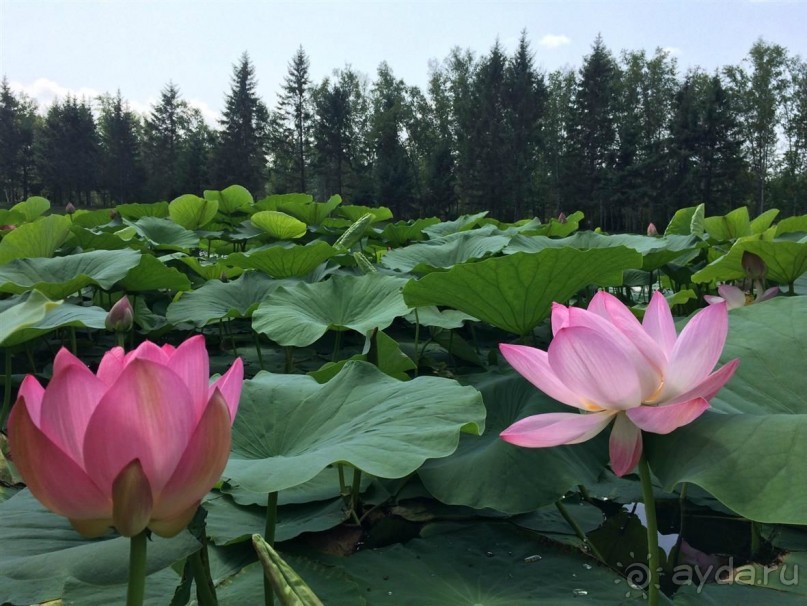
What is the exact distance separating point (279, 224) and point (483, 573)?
1.96 metres

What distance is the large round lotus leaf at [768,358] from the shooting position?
1.77 ft

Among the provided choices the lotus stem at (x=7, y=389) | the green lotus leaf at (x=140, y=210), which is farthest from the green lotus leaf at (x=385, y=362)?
the green lotus leaf at (x=140, y=210)

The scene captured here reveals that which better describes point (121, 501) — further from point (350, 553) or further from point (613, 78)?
point (613, 78)

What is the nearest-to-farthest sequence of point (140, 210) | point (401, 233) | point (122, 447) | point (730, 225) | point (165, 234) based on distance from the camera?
1. point (122, 447)
2. point (730, 225)
3. point (165, 234)
4. point (401, 233)
5. point (140, 210)

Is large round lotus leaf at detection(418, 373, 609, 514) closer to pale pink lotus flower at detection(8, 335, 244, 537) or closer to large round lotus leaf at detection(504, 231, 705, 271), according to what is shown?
pale pink lotus flower at detection(8, 335, 244, 537)

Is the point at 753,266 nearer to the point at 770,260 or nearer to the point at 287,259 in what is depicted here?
the point at 770,260

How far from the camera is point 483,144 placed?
27.1 meters

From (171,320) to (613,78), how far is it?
99.7ft

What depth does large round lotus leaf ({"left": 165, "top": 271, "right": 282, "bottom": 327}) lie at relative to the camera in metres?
1.42

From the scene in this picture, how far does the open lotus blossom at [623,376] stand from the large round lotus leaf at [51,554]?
256mm

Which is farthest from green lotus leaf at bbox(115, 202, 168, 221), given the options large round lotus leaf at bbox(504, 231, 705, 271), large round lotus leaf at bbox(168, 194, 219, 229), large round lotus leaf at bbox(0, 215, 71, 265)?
large round lotus leaf at bbox(504, 231, 705, 271)

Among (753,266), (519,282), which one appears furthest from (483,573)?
(753,266)

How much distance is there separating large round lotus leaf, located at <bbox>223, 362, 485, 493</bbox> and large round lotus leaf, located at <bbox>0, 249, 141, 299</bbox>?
791mm

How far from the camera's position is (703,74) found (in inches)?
1110
